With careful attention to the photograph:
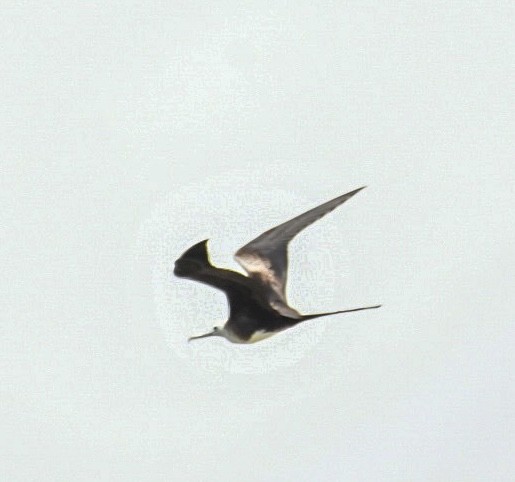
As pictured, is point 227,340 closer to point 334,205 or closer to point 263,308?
point 263,308

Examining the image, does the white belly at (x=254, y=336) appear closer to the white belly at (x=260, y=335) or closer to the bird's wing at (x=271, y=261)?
the white belly at (x=260, y=335)

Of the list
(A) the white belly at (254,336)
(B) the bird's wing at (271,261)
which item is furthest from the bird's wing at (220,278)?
(A) the white belly at (254,336)

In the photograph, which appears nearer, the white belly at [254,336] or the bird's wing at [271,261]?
the bird's wing at [271,261]

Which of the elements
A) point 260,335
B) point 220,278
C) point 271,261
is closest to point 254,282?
point 271,261

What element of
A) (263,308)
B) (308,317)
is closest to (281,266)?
(263,308)

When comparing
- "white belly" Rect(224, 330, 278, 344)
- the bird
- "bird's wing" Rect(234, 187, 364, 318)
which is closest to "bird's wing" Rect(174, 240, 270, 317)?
the bird

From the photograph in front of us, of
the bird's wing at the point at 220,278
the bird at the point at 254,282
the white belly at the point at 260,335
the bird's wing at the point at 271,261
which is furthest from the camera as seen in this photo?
the white belly at the point at 260,335

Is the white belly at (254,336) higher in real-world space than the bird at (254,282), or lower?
A: lower
